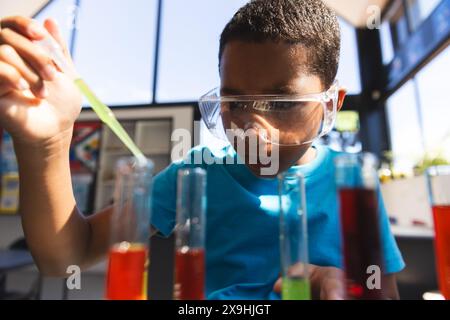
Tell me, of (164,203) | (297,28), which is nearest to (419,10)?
(297,28)

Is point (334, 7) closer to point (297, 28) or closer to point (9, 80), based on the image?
point (297, 28)

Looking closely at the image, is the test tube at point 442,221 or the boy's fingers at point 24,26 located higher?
the boy's fingers at point 24,26

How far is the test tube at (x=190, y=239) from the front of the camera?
26 centimetres

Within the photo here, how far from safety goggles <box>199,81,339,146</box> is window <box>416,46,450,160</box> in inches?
56.8

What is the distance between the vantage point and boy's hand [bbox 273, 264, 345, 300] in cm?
28

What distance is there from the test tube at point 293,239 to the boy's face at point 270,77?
0.78ft

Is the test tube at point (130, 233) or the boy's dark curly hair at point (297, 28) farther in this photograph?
the boy's dark curly hair at point (297, 28)

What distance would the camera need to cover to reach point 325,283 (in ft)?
1.05

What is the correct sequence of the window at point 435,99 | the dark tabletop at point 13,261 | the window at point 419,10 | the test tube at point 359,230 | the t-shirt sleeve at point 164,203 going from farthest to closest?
1. the window at point 419,10
2. the window at point 435,99
3. the dark tabletop at point 13,261
4. the t-shirt sleeve at point 164,203
5. the test tube at point 359,230

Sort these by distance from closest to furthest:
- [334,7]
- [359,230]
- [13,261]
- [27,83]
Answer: [359,230] → [27,83] → [334,7] → [13,261]

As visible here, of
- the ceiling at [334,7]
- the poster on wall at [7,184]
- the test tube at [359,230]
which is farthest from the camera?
the poster on wall at [7,184]

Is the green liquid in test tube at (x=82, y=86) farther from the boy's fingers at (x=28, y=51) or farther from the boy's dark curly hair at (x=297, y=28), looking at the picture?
the boy's dark curly hair at (x=297, y=28)

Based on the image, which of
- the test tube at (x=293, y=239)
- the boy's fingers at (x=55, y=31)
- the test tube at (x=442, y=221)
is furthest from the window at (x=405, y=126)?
the boy's fingers at (x=55, y=31)

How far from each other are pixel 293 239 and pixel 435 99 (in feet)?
6.70
